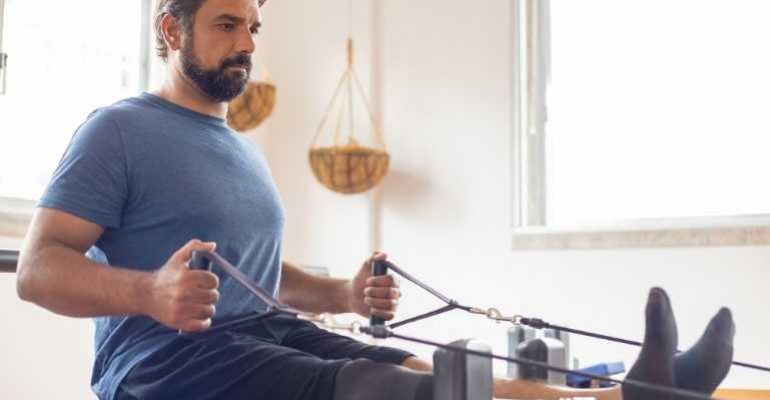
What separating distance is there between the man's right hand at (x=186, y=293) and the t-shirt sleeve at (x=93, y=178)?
26 centimetres

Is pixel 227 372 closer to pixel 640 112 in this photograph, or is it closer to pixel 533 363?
pixel 533 363

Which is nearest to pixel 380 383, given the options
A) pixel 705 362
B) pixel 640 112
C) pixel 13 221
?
pixel 705 362

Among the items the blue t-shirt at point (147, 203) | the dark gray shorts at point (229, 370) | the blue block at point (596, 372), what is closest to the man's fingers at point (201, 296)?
the dark gray shorts at point (229, 370)

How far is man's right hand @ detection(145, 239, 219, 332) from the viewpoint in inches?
56.6

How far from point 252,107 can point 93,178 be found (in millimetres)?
2586

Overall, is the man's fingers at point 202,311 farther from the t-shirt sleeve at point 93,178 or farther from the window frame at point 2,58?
the window frame at point 2,58

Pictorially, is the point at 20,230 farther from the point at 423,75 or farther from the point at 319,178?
the point at 423,75

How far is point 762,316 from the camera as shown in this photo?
3.62 metres

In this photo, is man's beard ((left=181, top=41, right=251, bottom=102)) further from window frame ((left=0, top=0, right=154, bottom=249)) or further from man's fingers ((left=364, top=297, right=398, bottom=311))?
window frame ((left=0, top=0, right=154, bottom=249))

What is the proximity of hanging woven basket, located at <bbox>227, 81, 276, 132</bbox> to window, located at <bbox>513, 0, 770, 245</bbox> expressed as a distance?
3.20 ft

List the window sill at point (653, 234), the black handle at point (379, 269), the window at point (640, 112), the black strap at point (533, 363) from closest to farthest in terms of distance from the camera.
A: 1. the black strap at point (533, 363)
2. the black handle at point (379, 269)
3. the window sill at point (653, 234)
4. the window at point (640, 112)

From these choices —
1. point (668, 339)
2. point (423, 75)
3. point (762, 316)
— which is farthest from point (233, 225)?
point (423, 75)

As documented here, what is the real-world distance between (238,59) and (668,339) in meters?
0.89

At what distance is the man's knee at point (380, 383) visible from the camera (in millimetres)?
1473
